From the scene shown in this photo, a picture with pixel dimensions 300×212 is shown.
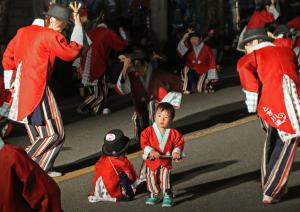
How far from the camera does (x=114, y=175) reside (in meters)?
8.39

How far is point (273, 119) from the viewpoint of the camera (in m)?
8.00

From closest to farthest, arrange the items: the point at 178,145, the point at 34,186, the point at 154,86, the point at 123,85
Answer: the point at 34,186 → the point at 178,145 → the point at 154,86 → the point at 123,85

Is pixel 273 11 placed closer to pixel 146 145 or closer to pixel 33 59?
pixel 33 59

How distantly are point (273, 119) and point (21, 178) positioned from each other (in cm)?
350

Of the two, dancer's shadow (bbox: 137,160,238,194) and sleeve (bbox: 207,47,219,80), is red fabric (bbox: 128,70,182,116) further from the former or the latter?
sleeve (bbox: 207,47,219,80)

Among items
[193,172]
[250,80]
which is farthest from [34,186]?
[193,172]

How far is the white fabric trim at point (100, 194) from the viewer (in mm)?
8438

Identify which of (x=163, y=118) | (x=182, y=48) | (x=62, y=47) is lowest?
(x=182, y=48)

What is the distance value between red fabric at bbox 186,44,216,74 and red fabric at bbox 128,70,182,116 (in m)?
5.94

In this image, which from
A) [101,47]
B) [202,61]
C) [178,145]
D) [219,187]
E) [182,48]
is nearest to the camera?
[178,145]

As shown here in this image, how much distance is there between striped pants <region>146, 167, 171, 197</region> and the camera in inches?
321

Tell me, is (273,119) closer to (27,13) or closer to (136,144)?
(136,144)

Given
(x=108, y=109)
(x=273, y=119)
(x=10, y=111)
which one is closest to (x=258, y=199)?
(x=273, y=119)

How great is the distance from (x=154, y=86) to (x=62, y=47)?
1589 millimetres
